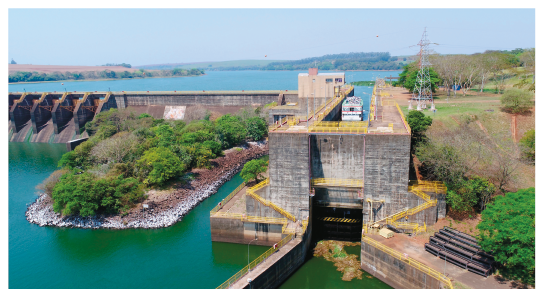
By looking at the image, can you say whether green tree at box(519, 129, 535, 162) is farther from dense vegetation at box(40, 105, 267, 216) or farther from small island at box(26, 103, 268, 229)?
dense vegetation at box(40, 105, 267, 216)

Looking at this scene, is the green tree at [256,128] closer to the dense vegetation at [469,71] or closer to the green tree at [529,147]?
the dense vegetation at [469,71]

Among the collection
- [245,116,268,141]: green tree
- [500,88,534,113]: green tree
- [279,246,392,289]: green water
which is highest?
[500,88,534,113]: green tree

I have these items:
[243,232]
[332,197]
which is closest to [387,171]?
[332,197]

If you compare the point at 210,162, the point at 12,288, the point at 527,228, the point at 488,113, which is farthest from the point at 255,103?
the point at 527,228

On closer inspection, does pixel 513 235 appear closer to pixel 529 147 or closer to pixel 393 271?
pixel 393 271

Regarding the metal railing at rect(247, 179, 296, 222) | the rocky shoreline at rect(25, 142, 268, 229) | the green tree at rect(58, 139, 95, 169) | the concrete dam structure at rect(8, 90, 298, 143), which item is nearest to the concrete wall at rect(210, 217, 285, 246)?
the metal railing at rect(247, 179, 296, 222)
